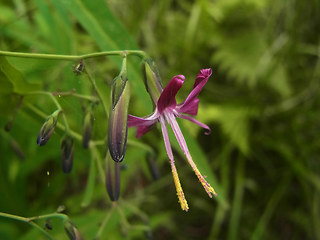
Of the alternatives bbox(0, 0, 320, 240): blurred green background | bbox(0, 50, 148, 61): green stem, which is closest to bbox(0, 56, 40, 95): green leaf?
bbox(0, 50, 148, 61): green stem

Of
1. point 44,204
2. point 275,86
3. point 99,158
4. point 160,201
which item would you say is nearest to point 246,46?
point 275,86

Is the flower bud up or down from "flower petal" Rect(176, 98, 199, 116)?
up

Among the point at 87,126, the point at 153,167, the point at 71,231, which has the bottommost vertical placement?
the point at 153,167

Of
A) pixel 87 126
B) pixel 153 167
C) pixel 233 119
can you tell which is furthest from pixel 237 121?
pixel 87 126

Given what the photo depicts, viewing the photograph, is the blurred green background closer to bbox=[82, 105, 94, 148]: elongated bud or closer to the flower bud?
bbox=[82, 105, 94, 148]: elongated bud

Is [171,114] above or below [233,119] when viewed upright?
above

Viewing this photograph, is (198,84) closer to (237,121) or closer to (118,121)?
(118,121)

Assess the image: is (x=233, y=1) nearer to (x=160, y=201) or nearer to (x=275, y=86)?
(x=275, y=86)
